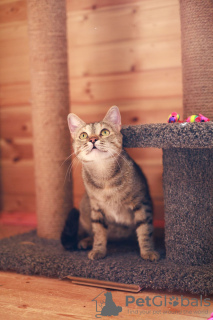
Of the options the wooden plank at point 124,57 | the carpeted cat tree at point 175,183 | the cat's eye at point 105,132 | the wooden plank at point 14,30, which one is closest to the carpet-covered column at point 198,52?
the carpeted cat tree at point 175,183

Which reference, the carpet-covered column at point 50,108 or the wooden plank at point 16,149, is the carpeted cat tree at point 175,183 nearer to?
the carpet-covered column at point 50,108

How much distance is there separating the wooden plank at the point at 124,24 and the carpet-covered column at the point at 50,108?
42 cm

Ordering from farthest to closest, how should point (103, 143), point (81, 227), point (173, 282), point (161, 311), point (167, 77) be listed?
point (167, 77)
point (81, 227)
point (103, 143)
point (173, 282)
point (161, 311)

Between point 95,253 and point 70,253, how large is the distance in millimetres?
140

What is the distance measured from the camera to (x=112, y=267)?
128 centimetres

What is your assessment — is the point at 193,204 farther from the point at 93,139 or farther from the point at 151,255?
the point at 93,139

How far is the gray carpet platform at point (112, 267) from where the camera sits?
1.15m

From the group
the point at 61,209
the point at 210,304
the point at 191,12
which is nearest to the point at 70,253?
the point at 61,209

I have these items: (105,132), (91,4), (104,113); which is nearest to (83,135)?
(105,132)

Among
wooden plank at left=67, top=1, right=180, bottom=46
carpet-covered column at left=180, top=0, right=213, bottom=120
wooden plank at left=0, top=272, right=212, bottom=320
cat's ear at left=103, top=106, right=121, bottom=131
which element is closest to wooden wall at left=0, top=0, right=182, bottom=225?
wooden plank at left=67, top=1, right=180, bottom=46

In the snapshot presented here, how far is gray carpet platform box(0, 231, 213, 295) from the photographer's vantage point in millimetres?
1151

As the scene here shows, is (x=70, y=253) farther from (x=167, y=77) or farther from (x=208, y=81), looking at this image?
(x=167, y=77)

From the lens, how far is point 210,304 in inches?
41.9

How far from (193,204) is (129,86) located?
991 millimetres
